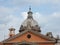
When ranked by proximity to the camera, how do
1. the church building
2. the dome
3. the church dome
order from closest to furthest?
the church building
the church dome
the dome

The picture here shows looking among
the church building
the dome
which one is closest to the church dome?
the dome

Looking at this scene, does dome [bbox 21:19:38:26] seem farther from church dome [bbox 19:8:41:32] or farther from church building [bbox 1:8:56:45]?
church building [bbox 1:8:56:45]

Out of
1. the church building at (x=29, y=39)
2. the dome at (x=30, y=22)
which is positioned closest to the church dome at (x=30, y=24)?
the dome at (x=30, y=22)

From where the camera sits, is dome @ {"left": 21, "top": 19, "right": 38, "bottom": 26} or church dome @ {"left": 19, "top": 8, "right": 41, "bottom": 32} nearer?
church dome @ {"left": 19, "top": 8, "right": 41, "bottom": 32}

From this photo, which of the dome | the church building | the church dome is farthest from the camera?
the dome

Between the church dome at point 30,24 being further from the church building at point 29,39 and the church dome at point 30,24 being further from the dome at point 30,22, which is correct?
the church building at point 29,39

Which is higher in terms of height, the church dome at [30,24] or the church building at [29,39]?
the church dome at [30,24]

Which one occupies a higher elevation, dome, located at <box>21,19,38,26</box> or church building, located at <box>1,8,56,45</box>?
dome, located at <box>21,19,38,26</box>

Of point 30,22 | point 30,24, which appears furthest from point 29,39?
point 30,22

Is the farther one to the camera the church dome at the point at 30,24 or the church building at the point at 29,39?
the church dome at the point at 30,24

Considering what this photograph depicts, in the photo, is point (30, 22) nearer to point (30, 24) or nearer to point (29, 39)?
point (30, 24)

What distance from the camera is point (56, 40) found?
3647cm

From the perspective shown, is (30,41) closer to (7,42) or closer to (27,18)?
(7,42)

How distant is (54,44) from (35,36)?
350 centimetres
